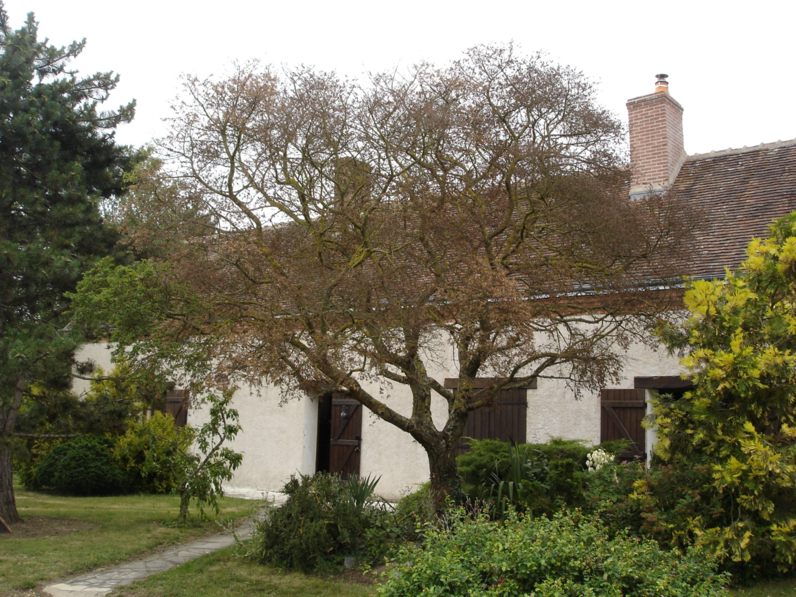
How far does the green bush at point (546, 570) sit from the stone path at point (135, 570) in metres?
3.45

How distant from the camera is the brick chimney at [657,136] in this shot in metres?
11.8

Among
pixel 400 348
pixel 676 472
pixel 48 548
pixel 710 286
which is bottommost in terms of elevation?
pixel 48 548

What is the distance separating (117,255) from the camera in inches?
361

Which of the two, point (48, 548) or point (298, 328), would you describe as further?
point (48, 548)

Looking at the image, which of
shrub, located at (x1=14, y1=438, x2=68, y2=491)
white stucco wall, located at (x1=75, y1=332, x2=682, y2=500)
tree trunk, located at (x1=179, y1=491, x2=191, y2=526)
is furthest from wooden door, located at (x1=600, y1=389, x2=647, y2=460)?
shrub, located at (x1=14, y1=438, x2=68, y2=491)

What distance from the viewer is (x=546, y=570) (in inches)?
161

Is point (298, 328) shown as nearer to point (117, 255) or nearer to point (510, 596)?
point (510, 596)

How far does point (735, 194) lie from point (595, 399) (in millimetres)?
4085

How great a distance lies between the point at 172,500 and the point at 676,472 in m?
8.60

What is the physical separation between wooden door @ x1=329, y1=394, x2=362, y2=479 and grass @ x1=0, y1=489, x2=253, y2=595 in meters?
1.88

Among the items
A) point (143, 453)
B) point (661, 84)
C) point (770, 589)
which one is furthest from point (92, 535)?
point (661, 84)

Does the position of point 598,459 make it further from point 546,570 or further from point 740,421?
point 546,570

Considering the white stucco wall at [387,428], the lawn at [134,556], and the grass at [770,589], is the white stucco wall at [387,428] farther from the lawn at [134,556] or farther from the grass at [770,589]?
the grass at [770,589]

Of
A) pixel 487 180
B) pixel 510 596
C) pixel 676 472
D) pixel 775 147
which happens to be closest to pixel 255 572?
pixel 510 596
